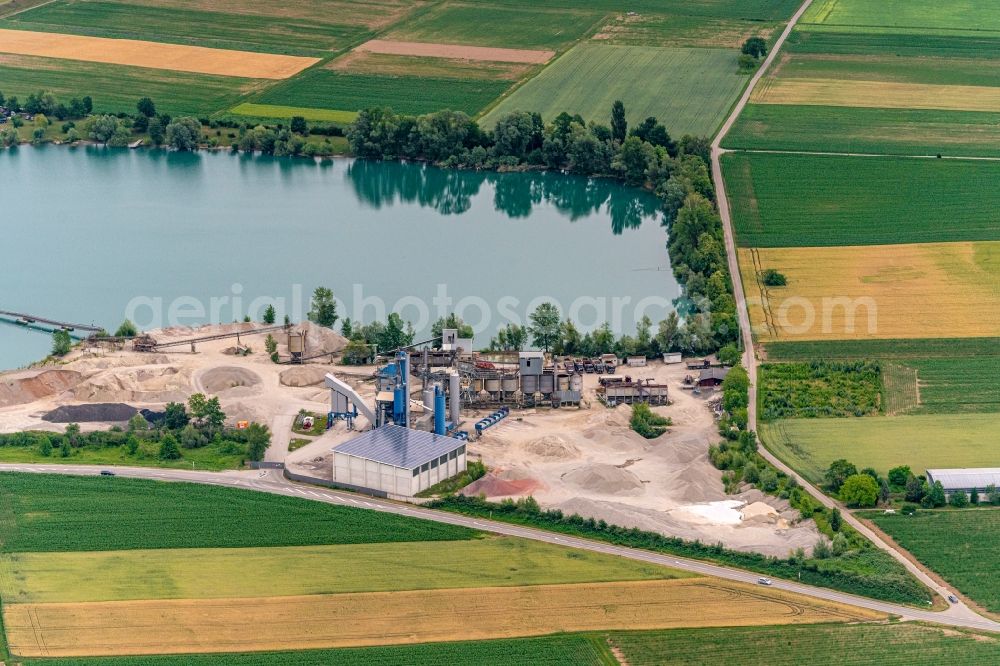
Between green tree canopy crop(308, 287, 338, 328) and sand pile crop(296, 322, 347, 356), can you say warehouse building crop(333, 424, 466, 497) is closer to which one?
sand pile crop(296, 322, 347, 356)

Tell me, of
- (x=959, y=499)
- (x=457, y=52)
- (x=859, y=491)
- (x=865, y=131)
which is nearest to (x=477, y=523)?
(x=859, y=491)

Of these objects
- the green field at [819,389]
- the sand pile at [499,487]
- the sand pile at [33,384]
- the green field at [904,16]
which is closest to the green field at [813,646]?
the sand pile at [499,487]

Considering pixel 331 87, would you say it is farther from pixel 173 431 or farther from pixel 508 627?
pixel 508 627

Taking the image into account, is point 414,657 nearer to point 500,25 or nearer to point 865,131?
point 865,131

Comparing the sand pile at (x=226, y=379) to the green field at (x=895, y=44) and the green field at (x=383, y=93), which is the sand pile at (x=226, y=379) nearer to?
the green field at (x=383, y=93)

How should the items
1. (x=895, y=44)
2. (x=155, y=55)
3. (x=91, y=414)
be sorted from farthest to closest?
1. (x=895, y=44)
2. (x=155, y=55)
3. (x=91, y=414)

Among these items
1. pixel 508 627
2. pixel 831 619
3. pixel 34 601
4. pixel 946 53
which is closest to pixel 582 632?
pixel 508 627
